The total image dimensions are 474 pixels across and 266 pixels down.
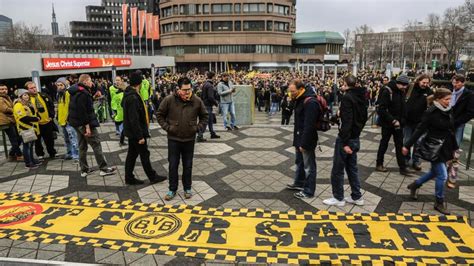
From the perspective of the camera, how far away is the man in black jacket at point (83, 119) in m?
6.47

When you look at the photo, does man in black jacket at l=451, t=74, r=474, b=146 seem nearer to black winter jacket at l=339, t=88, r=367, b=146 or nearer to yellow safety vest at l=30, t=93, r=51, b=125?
black winter jacket at l=339, t=88, r=367, b=146

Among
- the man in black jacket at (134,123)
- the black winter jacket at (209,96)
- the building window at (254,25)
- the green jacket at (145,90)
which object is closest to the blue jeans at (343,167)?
the man in black jacket at (134,123)

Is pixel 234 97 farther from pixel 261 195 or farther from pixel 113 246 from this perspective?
pixel 113 246

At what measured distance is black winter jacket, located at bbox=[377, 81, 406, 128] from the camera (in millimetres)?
6406

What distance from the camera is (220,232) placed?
4.46 metres

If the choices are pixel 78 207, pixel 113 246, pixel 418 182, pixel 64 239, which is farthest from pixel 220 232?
pixel 418 182

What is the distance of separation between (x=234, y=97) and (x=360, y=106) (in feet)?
23.3

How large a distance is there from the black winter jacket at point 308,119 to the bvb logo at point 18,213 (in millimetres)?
4110

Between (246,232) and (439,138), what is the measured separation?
3080 mm

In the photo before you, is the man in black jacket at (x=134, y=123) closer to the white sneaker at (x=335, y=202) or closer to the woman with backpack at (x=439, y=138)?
the white sneaker at (x=335, y=202)

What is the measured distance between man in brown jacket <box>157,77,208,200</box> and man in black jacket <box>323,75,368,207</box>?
2165mm

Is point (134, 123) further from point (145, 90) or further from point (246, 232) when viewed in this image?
point (145, 90)

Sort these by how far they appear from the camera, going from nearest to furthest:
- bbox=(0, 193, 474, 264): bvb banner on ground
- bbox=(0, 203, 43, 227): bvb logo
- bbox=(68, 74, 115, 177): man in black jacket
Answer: bbox=(0, 193, 474, 264): bvb banner on ground < bbox=(0, 203, 43, 227): bvb logo < bbox=(68, 74, 115, 177): man in black jacket

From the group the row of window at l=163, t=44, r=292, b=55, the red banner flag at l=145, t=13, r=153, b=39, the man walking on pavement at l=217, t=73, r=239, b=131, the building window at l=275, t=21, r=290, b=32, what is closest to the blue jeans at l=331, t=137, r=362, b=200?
the man walking on pavement at l=217, t=73, r=239, b=131
